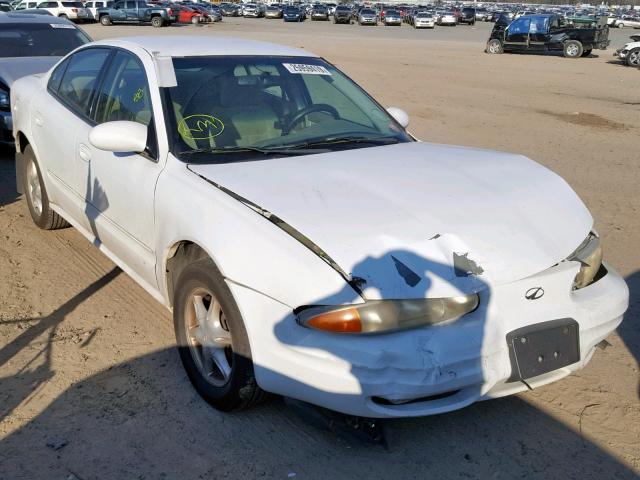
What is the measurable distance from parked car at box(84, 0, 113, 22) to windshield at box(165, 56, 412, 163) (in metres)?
44.4

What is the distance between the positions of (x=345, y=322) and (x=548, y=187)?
4.97 ft

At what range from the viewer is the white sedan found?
2.64 metres

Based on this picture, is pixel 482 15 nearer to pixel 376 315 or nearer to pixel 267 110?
pixel 267 110

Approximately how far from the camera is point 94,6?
45.2 meters

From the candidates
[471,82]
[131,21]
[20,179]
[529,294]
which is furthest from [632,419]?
[131,21]

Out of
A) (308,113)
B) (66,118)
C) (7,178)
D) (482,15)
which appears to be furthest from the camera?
(482,15)

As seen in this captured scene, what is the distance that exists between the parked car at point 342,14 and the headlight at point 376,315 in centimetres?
5598

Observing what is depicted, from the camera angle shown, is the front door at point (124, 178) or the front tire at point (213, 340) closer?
the front tire at point (213, 340)

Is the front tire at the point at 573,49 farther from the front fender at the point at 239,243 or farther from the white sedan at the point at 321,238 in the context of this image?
the front fender at the point at 239,243

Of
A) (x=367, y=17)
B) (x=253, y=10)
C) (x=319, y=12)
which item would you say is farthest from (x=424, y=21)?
(x=253, y=10)

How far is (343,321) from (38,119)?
3.49 meters

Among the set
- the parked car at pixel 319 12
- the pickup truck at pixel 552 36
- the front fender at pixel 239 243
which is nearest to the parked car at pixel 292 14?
the parked car at pixel 319 12

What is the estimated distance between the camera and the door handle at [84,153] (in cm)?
422

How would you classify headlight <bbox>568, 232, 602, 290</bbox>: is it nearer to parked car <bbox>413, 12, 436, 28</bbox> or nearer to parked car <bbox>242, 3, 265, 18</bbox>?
parked car <bbox>413, 12, 436, 28</bbox>
